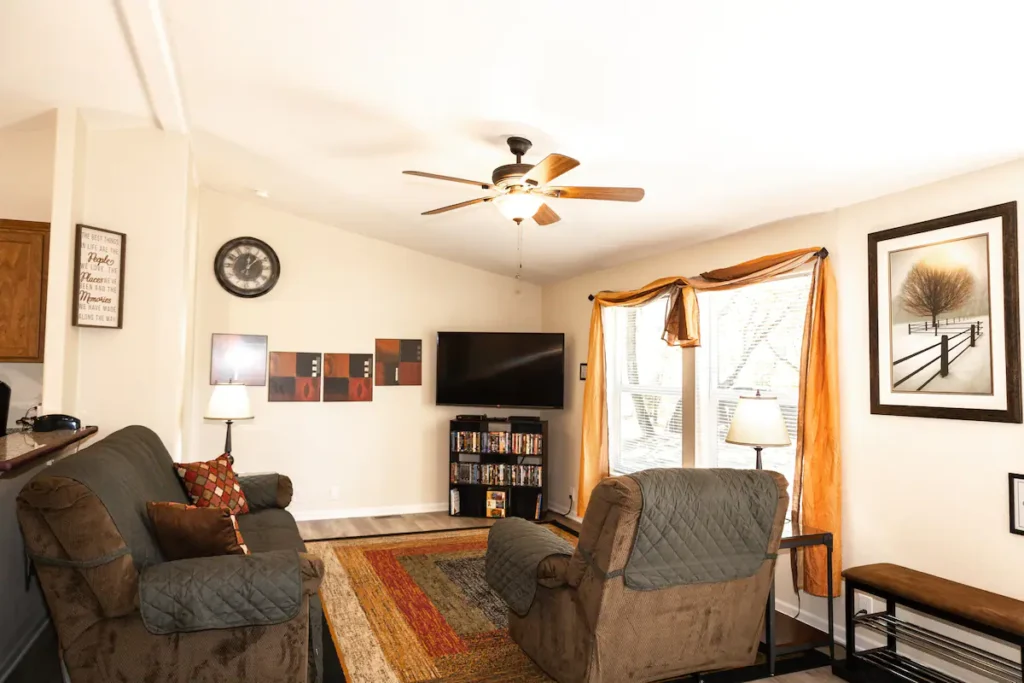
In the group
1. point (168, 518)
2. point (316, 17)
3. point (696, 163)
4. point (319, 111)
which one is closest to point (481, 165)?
point (319, 111)

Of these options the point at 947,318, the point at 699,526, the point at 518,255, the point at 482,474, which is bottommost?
the point at 482,474

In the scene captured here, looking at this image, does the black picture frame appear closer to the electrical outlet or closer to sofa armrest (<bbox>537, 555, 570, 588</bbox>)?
the electrical outlet

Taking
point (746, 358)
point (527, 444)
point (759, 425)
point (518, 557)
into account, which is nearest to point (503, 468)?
point (527, 444)

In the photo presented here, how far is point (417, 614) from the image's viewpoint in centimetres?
381

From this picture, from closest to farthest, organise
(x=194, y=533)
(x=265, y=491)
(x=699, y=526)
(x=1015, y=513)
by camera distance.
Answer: (x=194, y=533) < (x=699, y=526) < (x=1015, y=513) < (x=265, y=491)

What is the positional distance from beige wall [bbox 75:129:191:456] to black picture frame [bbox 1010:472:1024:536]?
14.0 feet

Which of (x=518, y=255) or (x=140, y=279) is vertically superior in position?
(x=518, y=255)

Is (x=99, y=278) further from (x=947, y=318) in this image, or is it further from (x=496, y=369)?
(x=947, y=318)

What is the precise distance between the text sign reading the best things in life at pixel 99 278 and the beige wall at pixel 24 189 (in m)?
0.78

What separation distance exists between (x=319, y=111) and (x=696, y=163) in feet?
6.34

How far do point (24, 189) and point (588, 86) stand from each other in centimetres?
369

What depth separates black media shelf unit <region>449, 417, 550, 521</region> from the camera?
6.31m

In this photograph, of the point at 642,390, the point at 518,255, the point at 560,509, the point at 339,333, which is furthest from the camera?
the point at 560,509

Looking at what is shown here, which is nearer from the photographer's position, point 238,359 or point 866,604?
point 866,604
